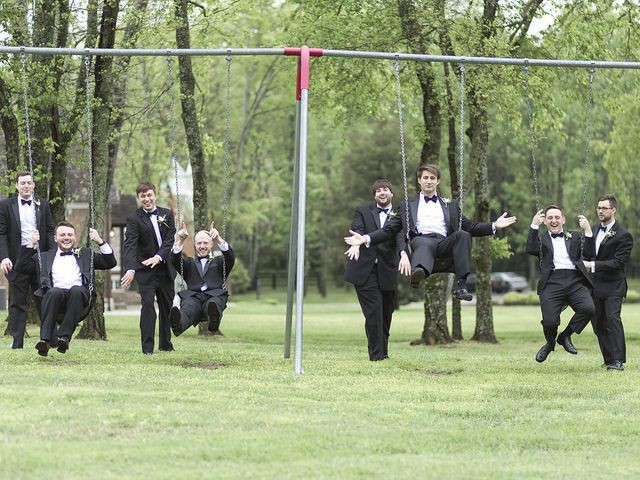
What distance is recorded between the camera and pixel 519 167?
65.8 meters

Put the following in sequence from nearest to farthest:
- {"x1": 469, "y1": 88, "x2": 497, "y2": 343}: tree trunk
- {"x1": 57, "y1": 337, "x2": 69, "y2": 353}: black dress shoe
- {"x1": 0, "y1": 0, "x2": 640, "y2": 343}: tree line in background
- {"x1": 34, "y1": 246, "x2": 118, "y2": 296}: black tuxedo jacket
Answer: {"x1": 57, "y1": 337, "x2": 69, "y2": 353}: black dress shoe → {"x1": 34, "y1": 246, "x2": 118, "y2": 296}: black tuxedo jacket → {"x1": 0, "y1": 0, "x2": 640, "y2": 343}: tree line in background → {"x1": 469, "y1": 88, "x2": 497, "y2": 343}: tree trunk

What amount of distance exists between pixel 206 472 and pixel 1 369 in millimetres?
→ 5216

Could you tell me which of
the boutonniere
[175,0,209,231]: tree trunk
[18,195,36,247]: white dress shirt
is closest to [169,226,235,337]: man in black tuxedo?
the boutonniere

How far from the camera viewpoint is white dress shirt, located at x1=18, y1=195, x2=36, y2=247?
47.6 ft

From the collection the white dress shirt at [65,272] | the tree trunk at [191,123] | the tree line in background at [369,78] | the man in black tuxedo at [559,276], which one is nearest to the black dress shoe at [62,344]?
the white dress shirt at [65,272]

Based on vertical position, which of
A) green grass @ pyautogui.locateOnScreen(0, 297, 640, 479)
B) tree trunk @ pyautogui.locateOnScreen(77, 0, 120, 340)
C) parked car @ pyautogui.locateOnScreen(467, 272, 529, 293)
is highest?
tree trunk @ pyautogui.locateOnScreen(77, 0, 120, 340)

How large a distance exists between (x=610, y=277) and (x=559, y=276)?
0.74 meters

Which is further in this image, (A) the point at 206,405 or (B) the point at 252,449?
(A) the point at 206,405

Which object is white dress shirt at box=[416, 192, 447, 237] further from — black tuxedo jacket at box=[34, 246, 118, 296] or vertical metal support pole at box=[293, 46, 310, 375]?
black tuxedo jacket at box=[34, 246, 118, 296]

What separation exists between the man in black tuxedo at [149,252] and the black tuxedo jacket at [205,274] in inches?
14.7

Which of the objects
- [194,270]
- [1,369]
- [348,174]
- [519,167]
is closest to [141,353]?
[194,270]

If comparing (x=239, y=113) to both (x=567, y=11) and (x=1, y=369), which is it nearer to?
(x=567, y=11)

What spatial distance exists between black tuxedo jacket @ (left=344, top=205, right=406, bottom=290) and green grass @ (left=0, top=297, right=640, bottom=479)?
100 centimetres

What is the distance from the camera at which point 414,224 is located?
14070 mm
